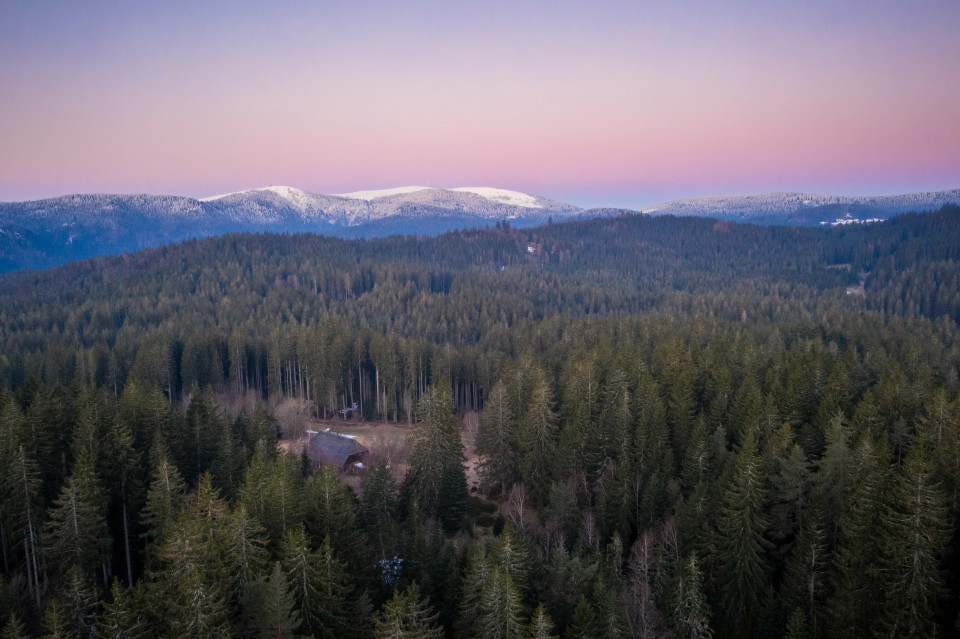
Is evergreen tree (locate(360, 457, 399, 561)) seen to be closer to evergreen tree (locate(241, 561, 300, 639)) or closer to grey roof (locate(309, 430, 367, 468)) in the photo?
evergreen tree (locate(241, 561, 300, 639))

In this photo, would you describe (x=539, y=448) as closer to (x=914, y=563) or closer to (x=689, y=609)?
(x=689, y=609)

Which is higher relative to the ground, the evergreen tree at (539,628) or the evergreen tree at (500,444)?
the evergreen tree at (539,628)

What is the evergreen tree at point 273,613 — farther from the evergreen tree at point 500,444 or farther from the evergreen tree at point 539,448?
the evergreen tree at point 500,444

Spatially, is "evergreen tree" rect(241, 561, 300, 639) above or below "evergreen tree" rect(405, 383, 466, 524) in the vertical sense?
above

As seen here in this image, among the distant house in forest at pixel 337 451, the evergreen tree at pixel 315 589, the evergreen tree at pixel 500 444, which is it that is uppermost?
the evergreen tree at pixel 315 589

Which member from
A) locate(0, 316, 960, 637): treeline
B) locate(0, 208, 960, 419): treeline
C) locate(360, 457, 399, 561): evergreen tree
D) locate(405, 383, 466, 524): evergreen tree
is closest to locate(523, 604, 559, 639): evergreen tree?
locate(0, 316, 960, 637): treeline

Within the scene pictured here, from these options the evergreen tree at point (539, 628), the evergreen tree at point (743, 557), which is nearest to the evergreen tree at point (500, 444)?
the evergreen tree at point (743, 557)

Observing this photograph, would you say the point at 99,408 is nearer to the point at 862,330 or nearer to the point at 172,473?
the point at 172,473

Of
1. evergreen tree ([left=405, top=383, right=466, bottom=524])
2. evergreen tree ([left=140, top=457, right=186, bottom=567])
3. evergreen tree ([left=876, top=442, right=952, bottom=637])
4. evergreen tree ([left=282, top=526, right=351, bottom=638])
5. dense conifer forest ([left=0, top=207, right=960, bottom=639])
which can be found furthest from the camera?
evergreen tree ([left=405, top=383, right=466, bottom=524])
